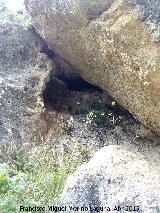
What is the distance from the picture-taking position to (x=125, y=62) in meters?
5.86

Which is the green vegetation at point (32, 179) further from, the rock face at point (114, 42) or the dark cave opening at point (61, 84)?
the dark cave opening at point (61, 84)

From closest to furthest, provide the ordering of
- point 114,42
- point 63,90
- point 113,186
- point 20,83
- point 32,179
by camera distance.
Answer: point 113,186 < point 32,179 < point 114,42 < point 20,83 < point 63,90

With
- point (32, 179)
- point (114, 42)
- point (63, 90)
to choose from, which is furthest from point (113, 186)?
point (63, 90)

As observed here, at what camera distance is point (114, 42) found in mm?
5871

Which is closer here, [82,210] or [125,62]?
[82,210]

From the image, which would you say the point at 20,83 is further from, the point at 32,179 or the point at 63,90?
the point at 32,179

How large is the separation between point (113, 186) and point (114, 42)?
241cm

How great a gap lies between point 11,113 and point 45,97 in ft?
3.96

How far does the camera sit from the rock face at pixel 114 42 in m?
5.51

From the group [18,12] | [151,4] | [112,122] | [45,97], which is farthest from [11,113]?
[151,4]

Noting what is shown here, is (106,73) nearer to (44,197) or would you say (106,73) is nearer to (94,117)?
(94,117)

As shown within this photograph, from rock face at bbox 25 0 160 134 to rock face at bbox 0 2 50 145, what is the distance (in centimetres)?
63

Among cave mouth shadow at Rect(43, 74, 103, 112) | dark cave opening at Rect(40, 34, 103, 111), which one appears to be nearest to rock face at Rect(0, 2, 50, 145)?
dark cave opening at Rect(40, 34, 103, 111)

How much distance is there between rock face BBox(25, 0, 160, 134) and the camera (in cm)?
551
